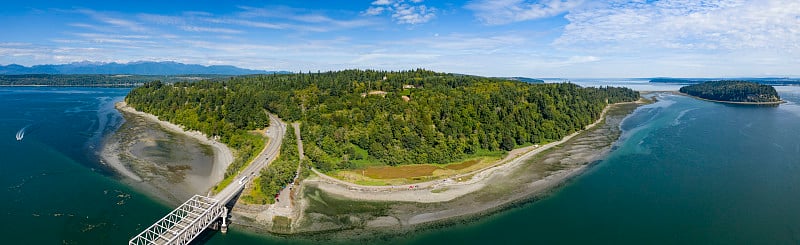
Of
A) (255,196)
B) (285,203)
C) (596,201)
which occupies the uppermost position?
(255,196)

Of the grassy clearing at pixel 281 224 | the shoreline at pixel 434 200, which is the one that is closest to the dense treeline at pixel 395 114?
the shoreline at pixel 434 200

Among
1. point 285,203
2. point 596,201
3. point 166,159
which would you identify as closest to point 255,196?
point 285,203

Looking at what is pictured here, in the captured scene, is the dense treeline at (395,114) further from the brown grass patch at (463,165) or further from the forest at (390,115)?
the brown grass patch at (463,165)

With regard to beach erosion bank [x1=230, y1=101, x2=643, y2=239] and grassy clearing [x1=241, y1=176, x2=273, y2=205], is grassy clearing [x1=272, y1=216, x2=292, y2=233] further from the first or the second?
grassy clearing [x1=241, y1=176, x2=273, y2=205]

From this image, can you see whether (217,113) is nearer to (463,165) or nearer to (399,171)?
(399,171)

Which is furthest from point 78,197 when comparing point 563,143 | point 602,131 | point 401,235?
point 602,131

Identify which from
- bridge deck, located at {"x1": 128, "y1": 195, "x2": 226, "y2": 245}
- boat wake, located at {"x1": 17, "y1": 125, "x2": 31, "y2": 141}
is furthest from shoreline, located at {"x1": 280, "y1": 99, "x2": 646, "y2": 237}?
boat wake, located at {"x1": 17, "y1": 125, "x2": 31, "y2": 141}
